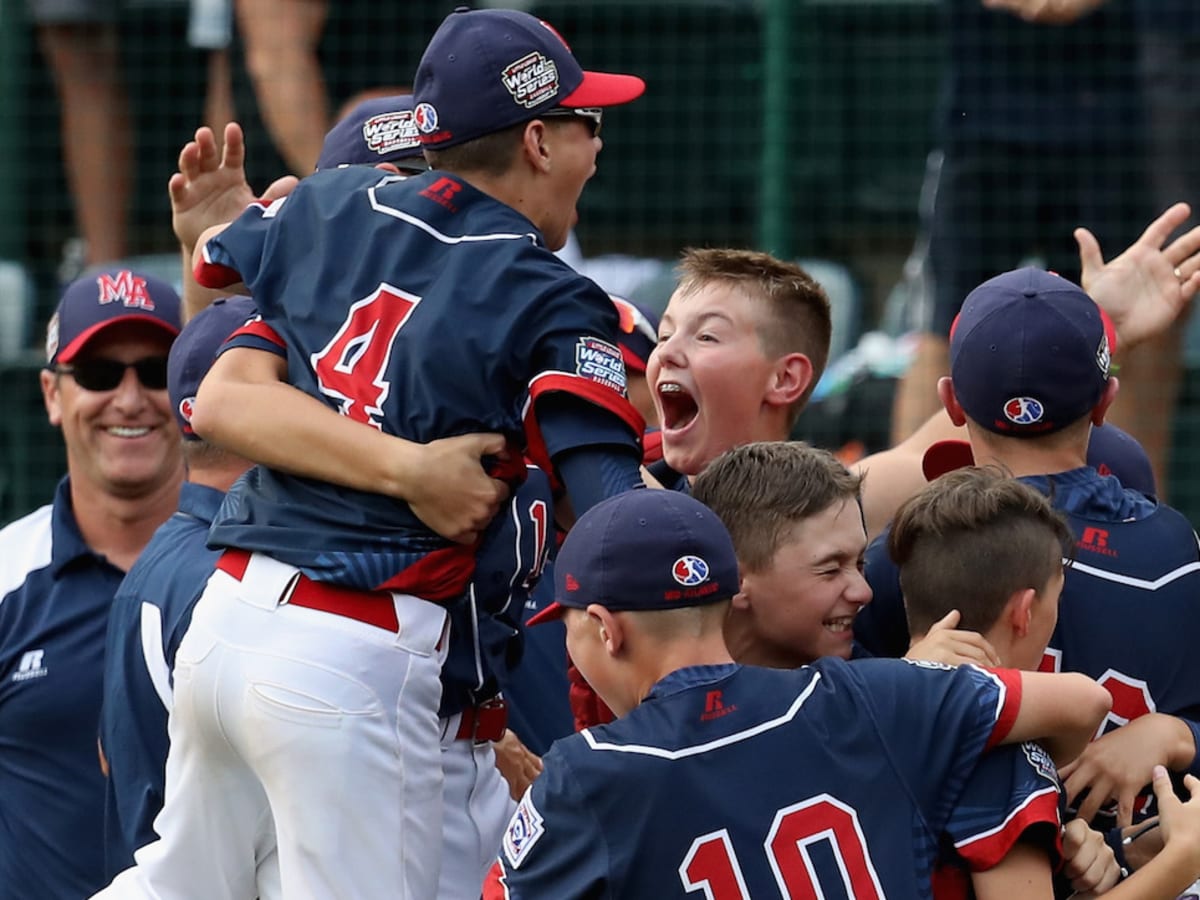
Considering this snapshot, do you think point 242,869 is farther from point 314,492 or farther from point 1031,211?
point 1031,211

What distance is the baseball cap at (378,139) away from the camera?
Result: 3760 mm

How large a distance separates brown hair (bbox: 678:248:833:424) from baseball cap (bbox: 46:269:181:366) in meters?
1.28

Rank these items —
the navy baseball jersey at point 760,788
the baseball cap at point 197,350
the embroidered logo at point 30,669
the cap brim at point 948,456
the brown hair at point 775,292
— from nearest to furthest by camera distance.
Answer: the navy baseball jersey at point 760,788 → the cap brim at point 948,456 → the baseball cap at point 197,350 → the brown hair at point 775,292 → the embroidered logo at point 30,669

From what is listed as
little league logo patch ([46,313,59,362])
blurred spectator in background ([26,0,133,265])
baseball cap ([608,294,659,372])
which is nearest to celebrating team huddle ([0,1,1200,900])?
baseball cap ([608,294,659,372])

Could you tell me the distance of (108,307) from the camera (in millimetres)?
4422

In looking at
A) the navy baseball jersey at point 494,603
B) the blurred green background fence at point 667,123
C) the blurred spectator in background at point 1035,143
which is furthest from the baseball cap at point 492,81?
the blurred green background fence at point 667,123

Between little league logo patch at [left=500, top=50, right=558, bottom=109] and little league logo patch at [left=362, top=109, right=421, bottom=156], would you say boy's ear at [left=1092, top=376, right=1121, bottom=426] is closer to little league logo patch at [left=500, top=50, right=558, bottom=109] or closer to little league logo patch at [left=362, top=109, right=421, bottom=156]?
little league logo patch at [left=500, top=50, right=558, bottom=109]

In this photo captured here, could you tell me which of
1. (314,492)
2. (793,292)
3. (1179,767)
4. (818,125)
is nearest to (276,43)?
(818,125)

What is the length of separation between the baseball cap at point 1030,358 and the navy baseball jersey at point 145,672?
139 cm

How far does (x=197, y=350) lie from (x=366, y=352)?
30.2 inches

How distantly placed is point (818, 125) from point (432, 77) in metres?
4.15

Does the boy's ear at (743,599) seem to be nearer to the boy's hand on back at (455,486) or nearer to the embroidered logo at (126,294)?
the boy's hand on back at (455,486)

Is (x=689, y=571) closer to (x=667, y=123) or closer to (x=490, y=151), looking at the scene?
(x=490, y=151)

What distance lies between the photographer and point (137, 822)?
3576 millimetres
